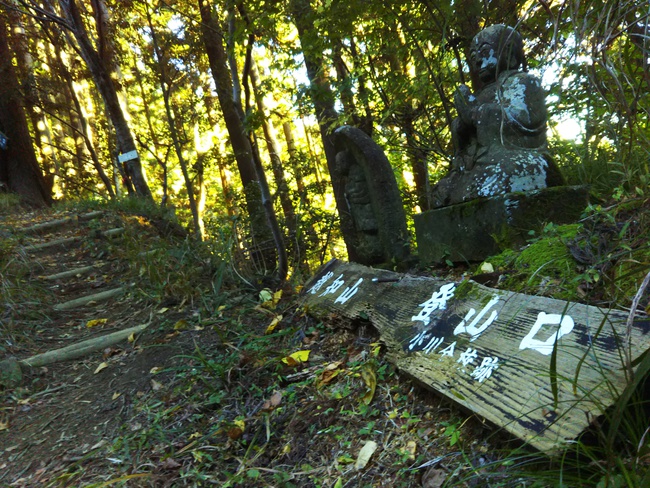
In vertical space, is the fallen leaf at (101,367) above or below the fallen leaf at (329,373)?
above

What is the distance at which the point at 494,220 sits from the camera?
9.32ft

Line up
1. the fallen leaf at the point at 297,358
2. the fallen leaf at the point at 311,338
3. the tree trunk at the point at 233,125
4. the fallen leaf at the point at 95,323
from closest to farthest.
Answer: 1. the fallen leaf at the point at 297,358
2. the fallen leaf at the point at 311,338
3. the fallen leaf at the point at 95,323
4. the tree trunk at the point at 233,125

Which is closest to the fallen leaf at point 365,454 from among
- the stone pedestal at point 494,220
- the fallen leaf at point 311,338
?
the fallen leaf at point 311,338

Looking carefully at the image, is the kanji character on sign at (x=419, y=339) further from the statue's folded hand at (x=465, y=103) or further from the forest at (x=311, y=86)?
the statue's folded hand at (x=465, y=103)

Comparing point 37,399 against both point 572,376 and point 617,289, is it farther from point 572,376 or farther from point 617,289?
point 617,289

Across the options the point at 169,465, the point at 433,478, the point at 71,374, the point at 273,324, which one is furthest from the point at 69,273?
the point at 433,478

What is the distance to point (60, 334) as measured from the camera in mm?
3438

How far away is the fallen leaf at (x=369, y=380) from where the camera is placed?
182 centimetres

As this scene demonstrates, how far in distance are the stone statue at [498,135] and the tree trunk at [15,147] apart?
8.04 meters

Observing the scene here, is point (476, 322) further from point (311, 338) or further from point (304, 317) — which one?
point (304, 317)

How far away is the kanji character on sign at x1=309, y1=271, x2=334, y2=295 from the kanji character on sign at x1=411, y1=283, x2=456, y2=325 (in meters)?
1.20

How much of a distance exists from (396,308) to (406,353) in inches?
14.0

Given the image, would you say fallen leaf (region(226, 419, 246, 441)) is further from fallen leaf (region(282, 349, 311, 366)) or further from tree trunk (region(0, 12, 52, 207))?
tree trunk (region(0, 12, 52, 207))

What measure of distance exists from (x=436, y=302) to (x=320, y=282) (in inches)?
53.3
